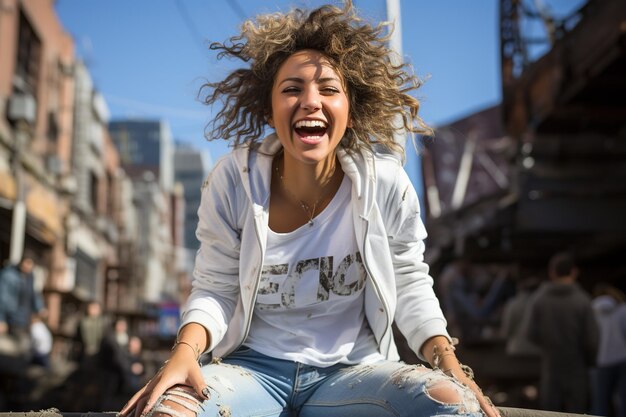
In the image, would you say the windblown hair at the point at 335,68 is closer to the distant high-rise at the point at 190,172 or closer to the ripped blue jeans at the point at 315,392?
the ripped blue jeans at the point at 315,392

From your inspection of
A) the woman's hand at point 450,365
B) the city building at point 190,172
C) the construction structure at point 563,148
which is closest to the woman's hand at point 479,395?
the woman's hand at point 450,365

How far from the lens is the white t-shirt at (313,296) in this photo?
283 centimetres

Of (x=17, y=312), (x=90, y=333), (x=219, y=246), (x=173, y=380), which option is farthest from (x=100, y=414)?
(x=90, y=333)

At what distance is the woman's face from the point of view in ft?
9.25

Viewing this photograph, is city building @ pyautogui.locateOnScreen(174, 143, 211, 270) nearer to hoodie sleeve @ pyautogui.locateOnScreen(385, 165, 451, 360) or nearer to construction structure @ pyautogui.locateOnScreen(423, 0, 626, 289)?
construction structure @ pyautogui.locateOnScreen(423, 0, 626, 289)

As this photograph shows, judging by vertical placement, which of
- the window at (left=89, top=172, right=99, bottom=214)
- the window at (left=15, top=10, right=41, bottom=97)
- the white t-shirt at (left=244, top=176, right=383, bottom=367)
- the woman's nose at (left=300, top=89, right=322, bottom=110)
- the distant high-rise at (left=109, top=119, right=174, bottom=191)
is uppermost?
the distant high-rise at (left=109, top=119, right=174, bottom=191)

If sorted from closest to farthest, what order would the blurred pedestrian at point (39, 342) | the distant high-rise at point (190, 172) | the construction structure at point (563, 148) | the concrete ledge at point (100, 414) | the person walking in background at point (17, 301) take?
1. the concrete ledge at point (100, 414)
2. the construction structure at point (563, 148)
3. the person walking in background at point (17, 301)
4. the blurred pedestrian at point (39, 342)
5. the distant high-rise at point (190, 172)

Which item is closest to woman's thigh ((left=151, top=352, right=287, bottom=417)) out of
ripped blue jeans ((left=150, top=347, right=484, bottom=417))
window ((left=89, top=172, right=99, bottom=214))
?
ripped blue jeans ((left=150, top=347, right=484, bottom=417))

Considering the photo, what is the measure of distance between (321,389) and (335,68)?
1.08 m

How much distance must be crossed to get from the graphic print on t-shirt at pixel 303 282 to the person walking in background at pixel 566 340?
20.3ft

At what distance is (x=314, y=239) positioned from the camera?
2871 mm

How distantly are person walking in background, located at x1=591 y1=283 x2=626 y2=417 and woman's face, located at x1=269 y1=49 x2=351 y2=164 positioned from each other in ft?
22.0

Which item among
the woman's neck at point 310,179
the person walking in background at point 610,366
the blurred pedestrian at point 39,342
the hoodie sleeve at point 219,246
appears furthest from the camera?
the blurred pedestrian at point 39,342

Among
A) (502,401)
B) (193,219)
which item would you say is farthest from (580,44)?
(193,219)
